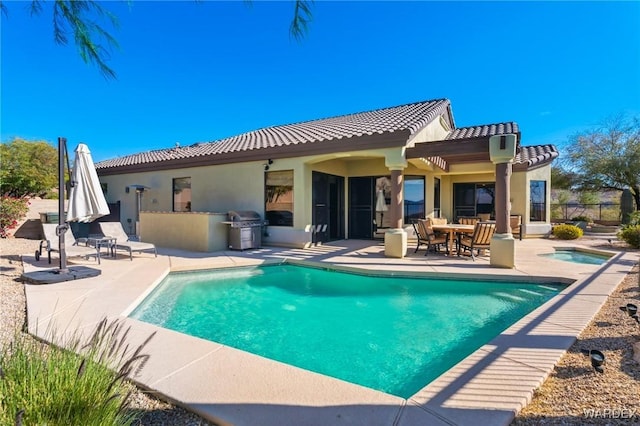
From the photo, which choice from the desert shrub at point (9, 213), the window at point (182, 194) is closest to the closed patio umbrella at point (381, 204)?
the window at point (182, 194)

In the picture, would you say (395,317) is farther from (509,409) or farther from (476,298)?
(509,409)

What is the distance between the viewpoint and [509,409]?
2.30 m

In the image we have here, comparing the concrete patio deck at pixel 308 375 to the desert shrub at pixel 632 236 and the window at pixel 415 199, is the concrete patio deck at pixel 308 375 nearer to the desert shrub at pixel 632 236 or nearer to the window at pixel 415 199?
the desert shrub at pixel 632 236

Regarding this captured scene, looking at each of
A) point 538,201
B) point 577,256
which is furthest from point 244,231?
point 538,201

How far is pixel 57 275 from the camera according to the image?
619cm

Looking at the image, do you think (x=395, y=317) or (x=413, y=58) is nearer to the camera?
(x=395, y=317)

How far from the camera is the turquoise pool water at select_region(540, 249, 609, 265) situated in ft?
31.4

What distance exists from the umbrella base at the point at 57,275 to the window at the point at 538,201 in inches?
669

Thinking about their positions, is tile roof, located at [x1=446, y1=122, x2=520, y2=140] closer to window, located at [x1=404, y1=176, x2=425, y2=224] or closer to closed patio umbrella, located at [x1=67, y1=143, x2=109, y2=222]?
window, located at [x1=404, y1=176, x2=425, y2=224]

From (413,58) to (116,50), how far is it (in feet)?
40.8

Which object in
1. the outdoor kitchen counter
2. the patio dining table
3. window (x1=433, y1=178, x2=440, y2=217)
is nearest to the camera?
the patio dining table

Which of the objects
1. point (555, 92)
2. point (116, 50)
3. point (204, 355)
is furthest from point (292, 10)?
point (555, 92)

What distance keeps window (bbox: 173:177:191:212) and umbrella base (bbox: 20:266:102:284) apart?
7519 millimetres

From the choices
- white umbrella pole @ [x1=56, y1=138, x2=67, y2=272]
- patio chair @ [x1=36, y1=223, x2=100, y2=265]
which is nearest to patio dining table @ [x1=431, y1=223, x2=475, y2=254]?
white umbrella pole @ [x1=56, y1=138, x2=67, y2=272]
